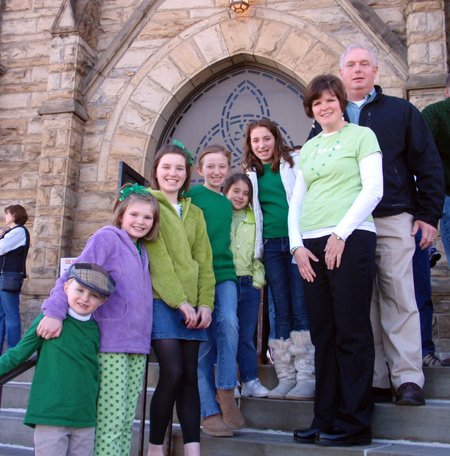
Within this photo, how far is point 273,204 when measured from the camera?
3527mm

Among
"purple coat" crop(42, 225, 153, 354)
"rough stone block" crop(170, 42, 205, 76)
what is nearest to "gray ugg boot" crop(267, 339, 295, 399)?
"purple coat" crop(42, 225, 153, 354)

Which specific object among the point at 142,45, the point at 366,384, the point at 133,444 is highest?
the point at 142,45

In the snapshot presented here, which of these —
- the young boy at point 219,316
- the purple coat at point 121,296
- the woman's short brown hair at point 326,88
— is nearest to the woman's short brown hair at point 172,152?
the young boy at point 219,316

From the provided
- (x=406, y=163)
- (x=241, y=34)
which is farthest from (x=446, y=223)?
(x=241, y=34)

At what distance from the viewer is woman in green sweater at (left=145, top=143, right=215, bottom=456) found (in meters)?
2.56

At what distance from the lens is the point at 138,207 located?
2715mm

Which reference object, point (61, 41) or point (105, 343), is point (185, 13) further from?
point (105, 343)

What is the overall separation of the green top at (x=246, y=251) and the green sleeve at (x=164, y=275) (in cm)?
74

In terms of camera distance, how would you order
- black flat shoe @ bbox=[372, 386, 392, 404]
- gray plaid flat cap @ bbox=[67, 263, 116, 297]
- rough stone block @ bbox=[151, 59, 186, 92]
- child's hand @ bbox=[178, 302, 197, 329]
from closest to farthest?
gray plaid flat cap @ bbox=[67, 263, 116, 297]
child's hand @ bbox=[178, 302, 197, 329]
black flat shoe @ bbox=[372, 386, 392, 404]
rough stone block @ bbox=[151, 59, 186, 92]

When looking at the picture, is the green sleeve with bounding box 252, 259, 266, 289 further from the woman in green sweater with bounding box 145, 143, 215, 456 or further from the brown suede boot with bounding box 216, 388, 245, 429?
the brown suede boot with bounding box 216, 388, 245, 429

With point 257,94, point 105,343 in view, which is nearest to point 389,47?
point 257,94

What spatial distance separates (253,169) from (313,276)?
108cm

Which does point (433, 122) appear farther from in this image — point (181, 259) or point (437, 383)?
point (181, 259)

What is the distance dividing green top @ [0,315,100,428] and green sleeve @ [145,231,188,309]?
1.34 feet
